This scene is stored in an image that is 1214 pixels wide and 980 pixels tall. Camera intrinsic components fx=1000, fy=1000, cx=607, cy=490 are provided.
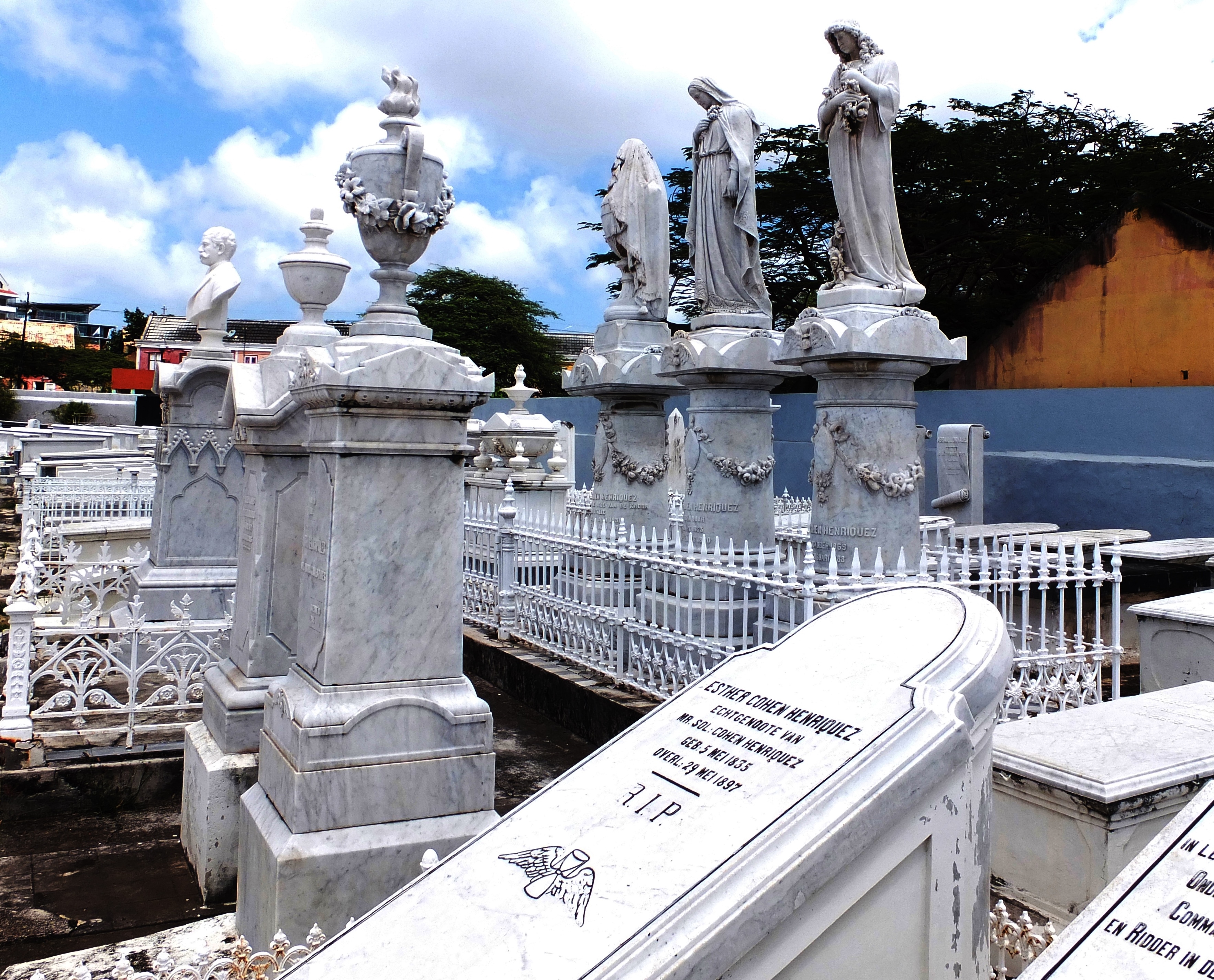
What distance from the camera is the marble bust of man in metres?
8.48

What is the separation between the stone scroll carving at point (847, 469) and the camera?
6.87 metres

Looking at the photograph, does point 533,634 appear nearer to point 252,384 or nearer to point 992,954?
point 252,384

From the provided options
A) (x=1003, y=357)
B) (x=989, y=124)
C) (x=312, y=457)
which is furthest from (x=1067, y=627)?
(x=989, y=124)

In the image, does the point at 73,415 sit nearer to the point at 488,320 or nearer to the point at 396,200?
the point at 488,320

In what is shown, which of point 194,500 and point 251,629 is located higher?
point 194,500

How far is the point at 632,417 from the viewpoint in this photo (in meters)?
9.52

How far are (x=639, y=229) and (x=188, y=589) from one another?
17.1ft

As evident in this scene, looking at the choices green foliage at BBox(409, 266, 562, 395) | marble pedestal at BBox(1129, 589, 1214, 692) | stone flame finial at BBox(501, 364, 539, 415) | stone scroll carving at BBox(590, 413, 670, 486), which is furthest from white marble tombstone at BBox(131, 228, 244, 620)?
green foliage at BBox(409, 266, 562, 395)

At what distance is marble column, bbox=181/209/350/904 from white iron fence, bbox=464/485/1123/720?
8.17 feet

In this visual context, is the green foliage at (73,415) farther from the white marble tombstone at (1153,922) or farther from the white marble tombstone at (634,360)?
the white marble tombstone at (1153,922)

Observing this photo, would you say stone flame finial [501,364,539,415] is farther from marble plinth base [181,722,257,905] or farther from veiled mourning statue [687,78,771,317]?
marble plinth base [181,722,257,905]

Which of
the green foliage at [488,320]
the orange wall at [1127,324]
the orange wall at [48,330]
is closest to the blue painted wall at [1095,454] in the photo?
the orange wall at [1127,324]

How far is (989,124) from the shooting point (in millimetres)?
23844

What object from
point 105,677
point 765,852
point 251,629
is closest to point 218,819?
point 251,629
